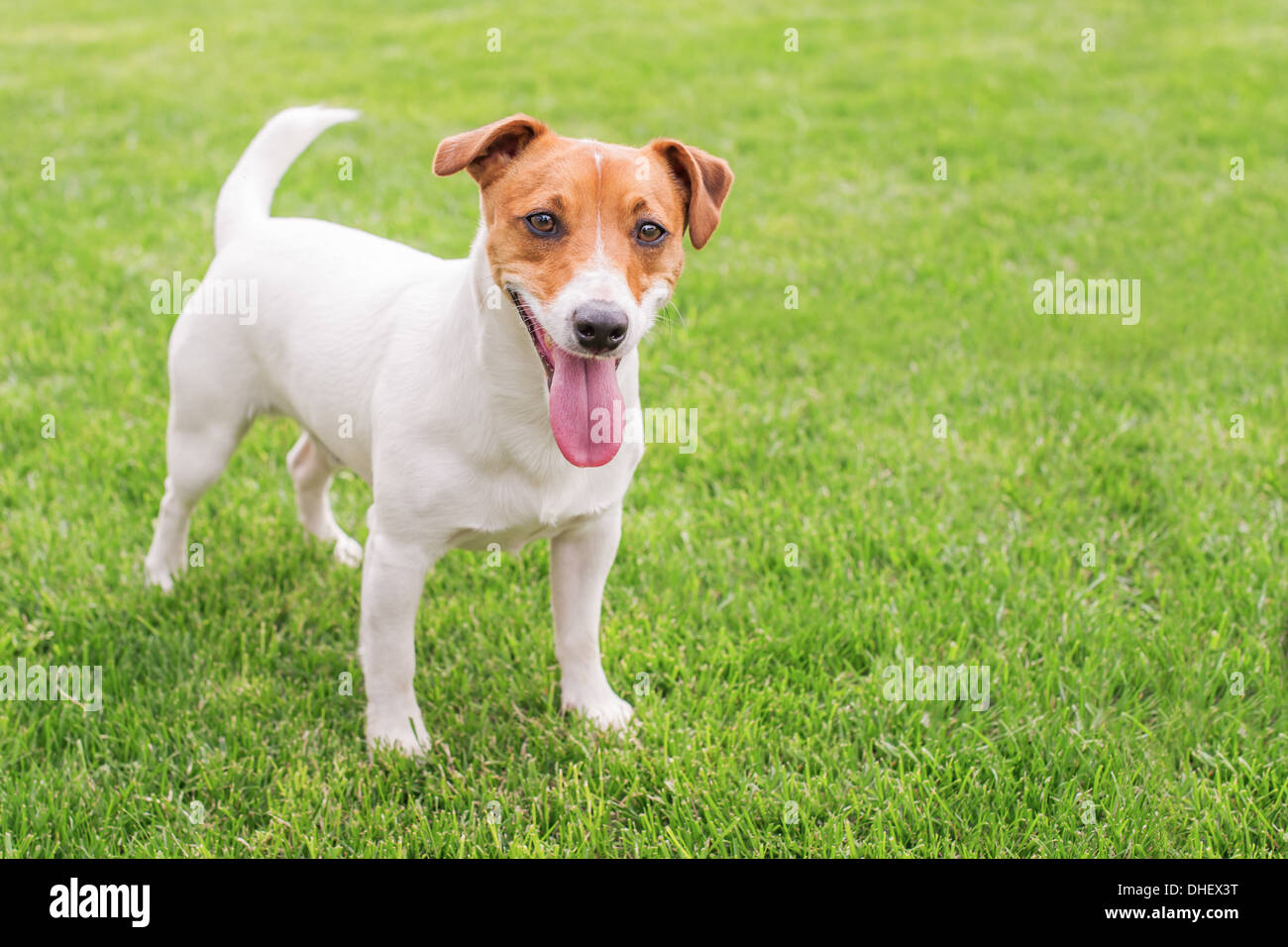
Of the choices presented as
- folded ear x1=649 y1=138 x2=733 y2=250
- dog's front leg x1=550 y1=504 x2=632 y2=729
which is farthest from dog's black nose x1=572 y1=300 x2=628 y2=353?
dog's front leg x1=550 y1=504 x2=632 y2=729

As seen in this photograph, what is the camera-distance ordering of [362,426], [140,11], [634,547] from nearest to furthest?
[362,426]
[634,547]
[140,11]

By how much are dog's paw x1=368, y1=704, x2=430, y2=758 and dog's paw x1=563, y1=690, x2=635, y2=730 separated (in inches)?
19.0

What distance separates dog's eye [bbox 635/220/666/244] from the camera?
2818 millimetres

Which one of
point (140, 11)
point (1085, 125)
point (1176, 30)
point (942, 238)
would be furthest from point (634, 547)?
point (140, 11)

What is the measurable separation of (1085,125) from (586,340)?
7953 millimetres

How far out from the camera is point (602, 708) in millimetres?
3594

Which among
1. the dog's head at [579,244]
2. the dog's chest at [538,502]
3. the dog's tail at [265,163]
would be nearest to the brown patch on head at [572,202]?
the dog's head at [579,244]

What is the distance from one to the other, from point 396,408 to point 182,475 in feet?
4.28

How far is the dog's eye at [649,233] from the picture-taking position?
282 cm

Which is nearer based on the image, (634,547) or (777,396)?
(634,547)

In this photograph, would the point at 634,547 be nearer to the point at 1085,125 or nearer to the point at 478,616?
the point at 478,616

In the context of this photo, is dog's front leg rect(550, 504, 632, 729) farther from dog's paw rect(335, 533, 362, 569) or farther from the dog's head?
dog's paw rect(335, 533, 362, 569)

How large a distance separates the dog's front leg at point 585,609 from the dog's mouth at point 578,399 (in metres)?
0.46

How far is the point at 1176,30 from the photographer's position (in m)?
11.5
